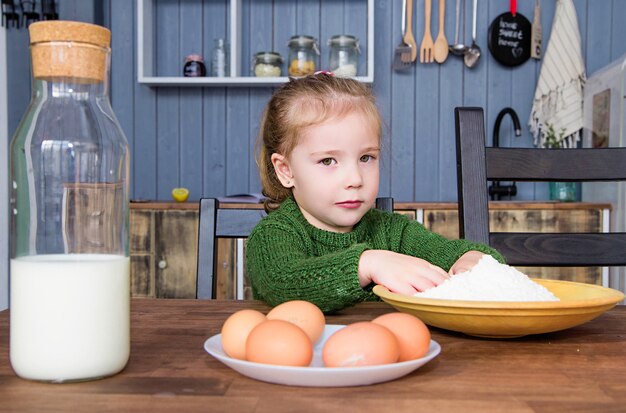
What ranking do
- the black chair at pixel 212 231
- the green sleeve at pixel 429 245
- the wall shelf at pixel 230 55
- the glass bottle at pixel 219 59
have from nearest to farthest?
1. the green sleeve at pixel 429 245
2. the black chair at pixel 212 231
3. the wall shelf at pixel 230 55
4. the glass bottle at pixel 219 59

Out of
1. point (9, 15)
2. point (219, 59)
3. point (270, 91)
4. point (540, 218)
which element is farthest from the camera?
point (270, 91)

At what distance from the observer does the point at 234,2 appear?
9.50 feet

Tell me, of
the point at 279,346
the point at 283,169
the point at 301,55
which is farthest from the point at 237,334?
the point at 301,55

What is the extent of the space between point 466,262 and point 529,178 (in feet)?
0.86

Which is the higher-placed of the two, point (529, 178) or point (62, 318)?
point (529, 178)

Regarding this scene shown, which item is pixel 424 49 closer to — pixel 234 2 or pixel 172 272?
pixel 234 2

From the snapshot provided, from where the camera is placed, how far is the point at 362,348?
0.50 metres

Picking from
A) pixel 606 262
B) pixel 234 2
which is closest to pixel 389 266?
pixel 606 262

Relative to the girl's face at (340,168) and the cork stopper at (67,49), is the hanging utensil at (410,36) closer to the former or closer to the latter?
the girl's face at (340,168)

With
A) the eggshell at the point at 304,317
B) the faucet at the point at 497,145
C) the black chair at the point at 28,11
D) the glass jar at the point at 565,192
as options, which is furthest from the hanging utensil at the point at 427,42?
the eggshell at the point at 304,317

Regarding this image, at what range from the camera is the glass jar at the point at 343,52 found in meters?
2.91

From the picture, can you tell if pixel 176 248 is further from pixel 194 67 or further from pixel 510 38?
pixel 510 38

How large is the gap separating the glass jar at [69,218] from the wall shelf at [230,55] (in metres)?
2.34

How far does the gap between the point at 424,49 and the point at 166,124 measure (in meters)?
1.20
